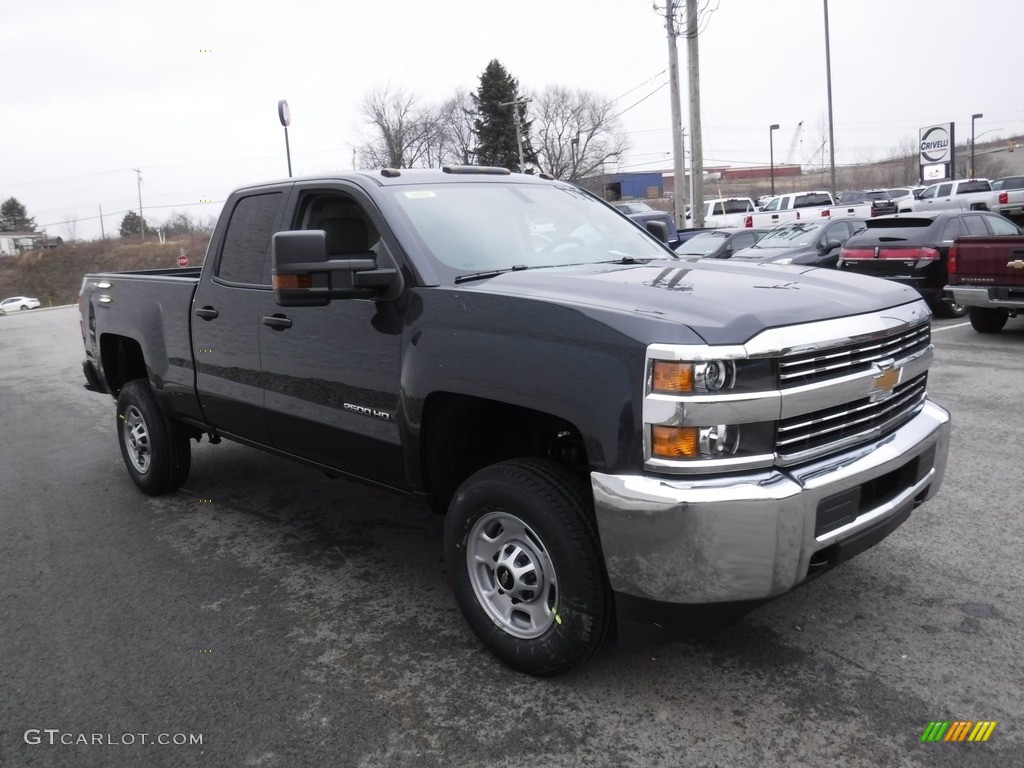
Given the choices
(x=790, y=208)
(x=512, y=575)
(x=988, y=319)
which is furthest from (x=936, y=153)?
(x=512, y=575)

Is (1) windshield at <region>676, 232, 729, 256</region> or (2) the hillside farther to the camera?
(2) the hillside

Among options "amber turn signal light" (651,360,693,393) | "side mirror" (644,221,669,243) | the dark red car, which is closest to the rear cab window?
"side mirror" (644,221,669,243)

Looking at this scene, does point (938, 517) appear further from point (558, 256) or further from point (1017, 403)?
point (1017, 403)

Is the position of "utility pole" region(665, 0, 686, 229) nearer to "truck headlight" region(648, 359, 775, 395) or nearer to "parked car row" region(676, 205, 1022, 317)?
"parked car row" region(676, 205, 1022, 317)

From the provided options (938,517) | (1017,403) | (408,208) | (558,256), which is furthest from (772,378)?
(1017,403)

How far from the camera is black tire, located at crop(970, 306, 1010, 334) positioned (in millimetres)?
11211

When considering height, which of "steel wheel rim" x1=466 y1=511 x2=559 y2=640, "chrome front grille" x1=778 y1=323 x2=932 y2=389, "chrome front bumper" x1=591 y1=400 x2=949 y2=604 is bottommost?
"steel wheel rim" x1=466 y1=511 x2=559 y2=640

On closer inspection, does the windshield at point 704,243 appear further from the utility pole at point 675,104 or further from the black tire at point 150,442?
the black tire at point 150,442

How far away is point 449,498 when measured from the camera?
12.3ft

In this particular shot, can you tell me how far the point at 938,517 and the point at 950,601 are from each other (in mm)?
1090

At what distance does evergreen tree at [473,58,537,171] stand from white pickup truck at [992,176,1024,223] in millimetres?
32078

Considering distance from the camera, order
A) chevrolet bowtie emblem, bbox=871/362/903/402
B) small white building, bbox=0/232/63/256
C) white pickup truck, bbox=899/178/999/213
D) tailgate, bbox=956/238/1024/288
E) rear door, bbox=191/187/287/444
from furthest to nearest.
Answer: small white building, bbox=0/232/63/256
white pickup truck, bbox=899/178/999/213
tailgate, bbox=956/238/1024/288
rear door, bbox=191/187/287/444
chevrolet bowtie emblem, bbox=871/362/903/402

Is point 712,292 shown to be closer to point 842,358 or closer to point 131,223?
point 842,358

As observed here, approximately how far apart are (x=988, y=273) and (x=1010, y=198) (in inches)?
895
